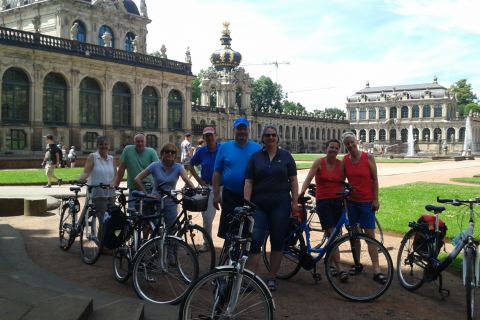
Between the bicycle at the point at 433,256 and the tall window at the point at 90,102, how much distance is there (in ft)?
107

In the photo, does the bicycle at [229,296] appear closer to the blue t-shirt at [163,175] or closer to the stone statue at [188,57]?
the blue t-shirt at [163,175]

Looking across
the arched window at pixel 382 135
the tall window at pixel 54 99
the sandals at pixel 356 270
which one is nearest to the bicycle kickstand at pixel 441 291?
the sandals at pixel 356 270

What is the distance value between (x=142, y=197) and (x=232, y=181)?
4.03 feet

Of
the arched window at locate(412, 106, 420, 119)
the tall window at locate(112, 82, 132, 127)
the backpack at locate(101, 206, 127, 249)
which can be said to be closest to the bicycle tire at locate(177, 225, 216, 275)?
the backpack at locate(101, 206, 127, 249)

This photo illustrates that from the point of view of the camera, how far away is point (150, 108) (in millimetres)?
41406

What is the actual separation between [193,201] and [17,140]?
29.6m

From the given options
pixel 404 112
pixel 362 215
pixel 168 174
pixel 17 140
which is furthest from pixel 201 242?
pixel 404 112

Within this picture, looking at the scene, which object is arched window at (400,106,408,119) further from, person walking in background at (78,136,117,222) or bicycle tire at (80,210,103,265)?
bicycle tire at (80,210,103,265)

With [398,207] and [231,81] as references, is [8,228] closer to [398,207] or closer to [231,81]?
[398,207]

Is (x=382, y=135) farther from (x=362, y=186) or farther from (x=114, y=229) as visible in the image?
(x=114, y=229)

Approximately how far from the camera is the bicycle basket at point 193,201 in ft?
22.1

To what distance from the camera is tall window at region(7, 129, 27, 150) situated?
107 ft

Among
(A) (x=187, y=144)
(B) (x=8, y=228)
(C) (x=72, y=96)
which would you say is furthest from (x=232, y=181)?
(C) (x=72, y=96)

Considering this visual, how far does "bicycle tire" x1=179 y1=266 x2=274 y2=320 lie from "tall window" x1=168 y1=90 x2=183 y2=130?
38.7 m
